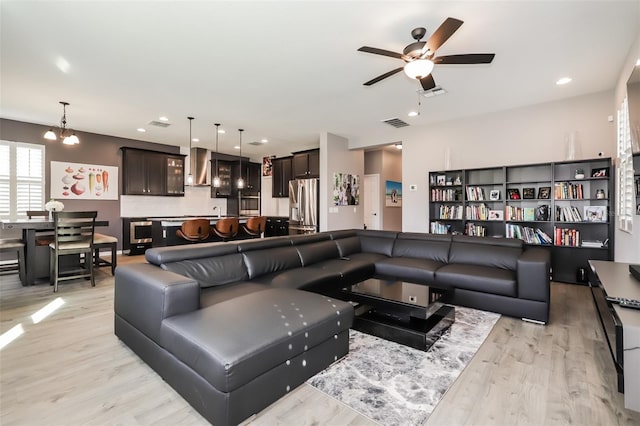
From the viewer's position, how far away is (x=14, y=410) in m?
1.70

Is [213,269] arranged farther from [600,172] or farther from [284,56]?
[600,172]

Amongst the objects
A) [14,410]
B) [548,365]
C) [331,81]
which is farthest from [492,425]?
[331,81]

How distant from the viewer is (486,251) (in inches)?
150

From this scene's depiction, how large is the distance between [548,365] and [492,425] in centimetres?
98

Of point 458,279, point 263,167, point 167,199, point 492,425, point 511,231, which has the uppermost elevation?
point 263,167

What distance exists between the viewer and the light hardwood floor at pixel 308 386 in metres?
1.64

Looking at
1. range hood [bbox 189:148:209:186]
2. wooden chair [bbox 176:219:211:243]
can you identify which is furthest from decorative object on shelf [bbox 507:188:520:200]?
range hood [bbox 189:148:209:186]

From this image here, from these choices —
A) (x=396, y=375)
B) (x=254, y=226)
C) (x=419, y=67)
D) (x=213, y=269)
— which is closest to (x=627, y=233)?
(x=419, y=67)

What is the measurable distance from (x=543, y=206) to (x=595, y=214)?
2.09ft

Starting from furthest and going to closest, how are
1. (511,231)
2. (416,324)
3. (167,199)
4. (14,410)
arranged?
(167,199) → (511,231) → (416,324) → (14,410)

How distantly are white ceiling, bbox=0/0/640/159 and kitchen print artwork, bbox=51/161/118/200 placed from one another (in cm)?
126

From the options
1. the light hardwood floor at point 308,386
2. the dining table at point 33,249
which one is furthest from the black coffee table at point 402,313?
the dining table at point 33,249

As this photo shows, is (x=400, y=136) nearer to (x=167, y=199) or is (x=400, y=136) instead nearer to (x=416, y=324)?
(x=416, y=324)

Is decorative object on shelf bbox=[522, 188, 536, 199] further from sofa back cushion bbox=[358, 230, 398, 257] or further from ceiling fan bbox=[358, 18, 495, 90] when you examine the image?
ceiling fan bbox=[358, 18, 495, 90]
